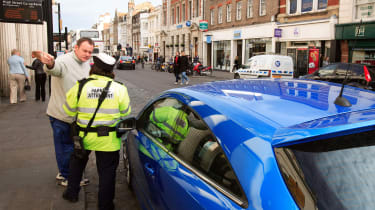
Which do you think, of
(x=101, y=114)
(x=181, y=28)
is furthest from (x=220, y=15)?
(x=101, y=114)

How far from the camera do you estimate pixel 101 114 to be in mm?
3398

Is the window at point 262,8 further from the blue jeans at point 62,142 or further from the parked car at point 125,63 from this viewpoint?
the blue jeans at point 62,142

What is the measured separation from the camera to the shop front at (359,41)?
18141 mm

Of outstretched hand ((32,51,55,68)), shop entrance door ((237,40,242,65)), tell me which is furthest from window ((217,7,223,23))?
outstretched hand ((32,51,55,68))

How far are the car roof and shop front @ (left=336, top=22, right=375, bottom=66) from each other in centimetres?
1711

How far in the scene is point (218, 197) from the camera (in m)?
1.79

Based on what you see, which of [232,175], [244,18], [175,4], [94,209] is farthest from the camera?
[175,4]

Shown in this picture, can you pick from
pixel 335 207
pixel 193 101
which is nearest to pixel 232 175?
pixel 335 207

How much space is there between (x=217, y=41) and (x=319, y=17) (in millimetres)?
15287

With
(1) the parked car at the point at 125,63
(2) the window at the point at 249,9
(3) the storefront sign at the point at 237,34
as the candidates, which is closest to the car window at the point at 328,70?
(2) the window at the point at 249,9

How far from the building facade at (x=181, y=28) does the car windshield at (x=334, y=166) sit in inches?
1409

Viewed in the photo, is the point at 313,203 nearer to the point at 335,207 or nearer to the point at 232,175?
the point at 335,207

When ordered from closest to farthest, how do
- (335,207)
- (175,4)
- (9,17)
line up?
(335,207) → (9,17) → (175,4)

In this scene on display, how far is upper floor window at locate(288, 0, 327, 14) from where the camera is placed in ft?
70.2
